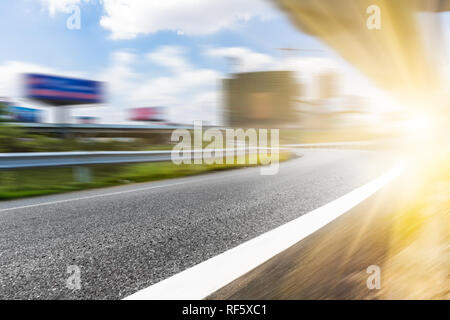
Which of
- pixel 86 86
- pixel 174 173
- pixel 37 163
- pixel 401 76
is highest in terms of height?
pixel 86 86

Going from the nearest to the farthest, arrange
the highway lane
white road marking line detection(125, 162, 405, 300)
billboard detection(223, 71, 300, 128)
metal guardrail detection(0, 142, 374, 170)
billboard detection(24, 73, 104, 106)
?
Answer: white road marking line detection(125, 162, 405, 300), the highway lane, metal guardrail detection(0, 142, 374, 170), billboard detection(24, 73, 104, 106), billboard detection(223, 71, 300, 128)

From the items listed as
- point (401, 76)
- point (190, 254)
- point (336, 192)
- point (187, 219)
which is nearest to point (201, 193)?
point (187, 219)

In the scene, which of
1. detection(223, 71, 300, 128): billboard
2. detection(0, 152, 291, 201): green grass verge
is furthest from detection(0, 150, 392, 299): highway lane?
detection(223, 71, 300, 128): billboard

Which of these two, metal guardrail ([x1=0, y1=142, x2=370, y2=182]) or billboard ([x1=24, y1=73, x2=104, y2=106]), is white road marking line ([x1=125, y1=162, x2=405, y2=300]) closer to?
metal guardrail ([x1=0, y1=142, x2=370, y2=182])

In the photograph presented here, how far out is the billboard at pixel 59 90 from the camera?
98.9 feet

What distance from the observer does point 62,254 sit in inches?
102

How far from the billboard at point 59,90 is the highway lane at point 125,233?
97.2ft

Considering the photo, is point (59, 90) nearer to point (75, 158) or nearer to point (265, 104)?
point (75, 158)

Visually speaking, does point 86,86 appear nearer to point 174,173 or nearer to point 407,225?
point 174,173

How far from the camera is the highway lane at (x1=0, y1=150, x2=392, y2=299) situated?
207 centimetres

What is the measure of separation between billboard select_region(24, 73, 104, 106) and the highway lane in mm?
29635

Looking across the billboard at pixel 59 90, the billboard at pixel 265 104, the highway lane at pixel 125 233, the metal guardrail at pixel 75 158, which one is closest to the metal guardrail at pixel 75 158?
the metal guardrail at pixel 75 158
